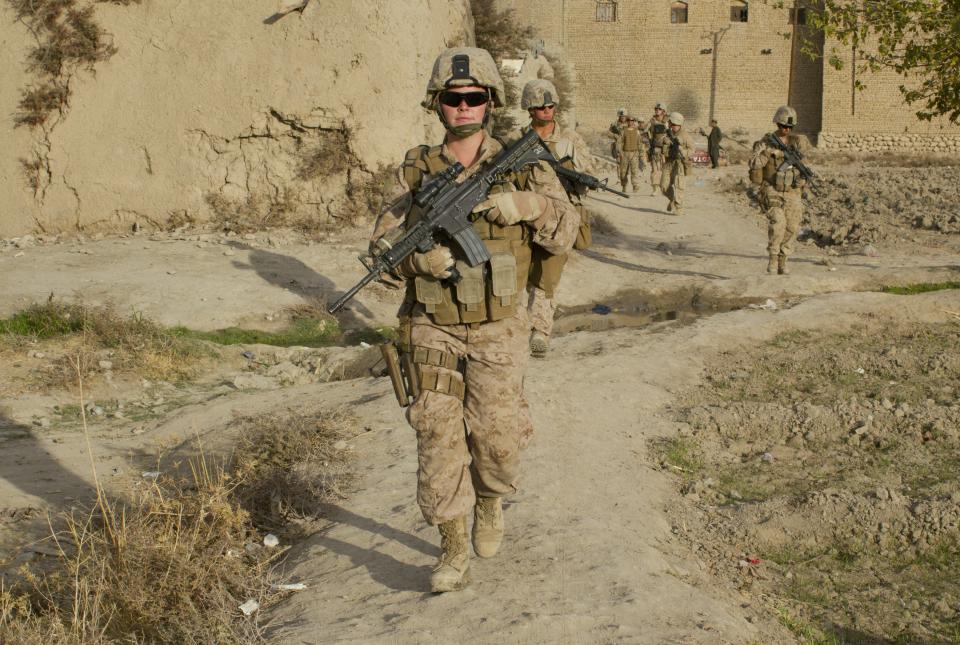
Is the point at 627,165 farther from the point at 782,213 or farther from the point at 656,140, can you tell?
the point at 782,213

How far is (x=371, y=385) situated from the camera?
249 inches

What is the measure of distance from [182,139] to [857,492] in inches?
344

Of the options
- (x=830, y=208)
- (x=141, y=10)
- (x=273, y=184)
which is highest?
(x=141, y=10)

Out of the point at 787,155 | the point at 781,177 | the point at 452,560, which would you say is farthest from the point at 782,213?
the point at 452,560

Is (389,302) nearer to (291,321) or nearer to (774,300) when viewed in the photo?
(291,321)

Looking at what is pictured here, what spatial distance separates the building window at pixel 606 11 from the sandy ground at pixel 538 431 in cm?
2101

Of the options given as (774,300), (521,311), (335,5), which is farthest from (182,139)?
(521,311)

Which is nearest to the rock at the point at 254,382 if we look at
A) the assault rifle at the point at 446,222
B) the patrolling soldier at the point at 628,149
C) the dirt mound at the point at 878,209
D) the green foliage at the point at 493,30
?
the assault rifle at the point at 446,222

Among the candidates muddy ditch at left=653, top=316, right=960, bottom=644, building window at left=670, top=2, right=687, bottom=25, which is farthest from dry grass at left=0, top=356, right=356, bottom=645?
building window at left=670, top=2, right=687, bottom=25

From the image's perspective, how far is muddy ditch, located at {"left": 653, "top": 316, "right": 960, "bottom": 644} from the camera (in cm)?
374

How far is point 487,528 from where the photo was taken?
3551 mm

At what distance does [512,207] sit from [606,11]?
3032 centimetres

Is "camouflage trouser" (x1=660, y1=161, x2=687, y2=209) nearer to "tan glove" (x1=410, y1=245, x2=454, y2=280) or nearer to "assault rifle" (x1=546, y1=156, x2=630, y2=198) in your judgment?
"assault rifle" (x1=546, y1=156, x2=630, y2=198)

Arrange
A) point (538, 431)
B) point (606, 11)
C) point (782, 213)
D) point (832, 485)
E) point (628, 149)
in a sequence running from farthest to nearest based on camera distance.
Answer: point (606, 11) < point (628, 149) < point (782, 213) < point (538, 431) < point (832, 485)
